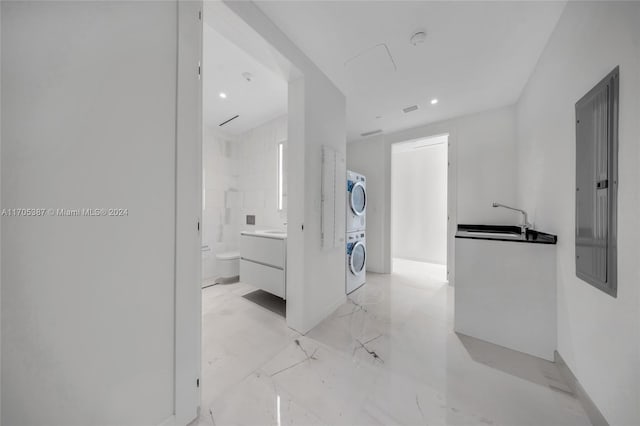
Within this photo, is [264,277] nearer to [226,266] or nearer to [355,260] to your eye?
[226,266]

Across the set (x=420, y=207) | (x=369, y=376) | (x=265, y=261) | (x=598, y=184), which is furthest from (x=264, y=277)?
(x=420, y=207)

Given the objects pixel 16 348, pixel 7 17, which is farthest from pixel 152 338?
pixel 7 17

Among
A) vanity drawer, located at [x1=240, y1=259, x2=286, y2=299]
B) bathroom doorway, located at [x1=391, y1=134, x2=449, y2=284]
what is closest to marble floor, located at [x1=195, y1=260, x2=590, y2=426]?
vanity drawer, located at [x1=240, y1=259, x2=286, y2=299]

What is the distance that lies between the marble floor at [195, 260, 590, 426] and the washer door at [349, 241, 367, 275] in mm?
748

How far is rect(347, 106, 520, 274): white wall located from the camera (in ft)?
9.62

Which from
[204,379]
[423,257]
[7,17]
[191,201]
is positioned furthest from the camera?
[423,257]

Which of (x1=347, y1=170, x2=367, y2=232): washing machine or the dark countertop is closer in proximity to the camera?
the dark countertop

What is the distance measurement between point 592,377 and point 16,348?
265cm

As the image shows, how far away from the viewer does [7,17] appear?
681 millimetres

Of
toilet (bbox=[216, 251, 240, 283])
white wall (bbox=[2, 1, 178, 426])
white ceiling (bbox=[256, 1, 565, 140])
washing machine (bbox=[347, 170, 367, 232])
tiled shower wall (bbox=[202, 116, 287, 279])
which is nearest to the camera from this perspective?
white wall (bbox=[2, 1, 178, 426])

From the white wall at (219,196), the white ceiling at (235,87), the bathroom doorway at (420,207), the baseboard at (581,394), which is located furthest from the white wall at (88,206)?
the bathroom doorway at (420,207)

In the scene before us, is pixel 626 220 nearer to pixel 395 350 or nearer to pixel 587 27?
pixel 587 27

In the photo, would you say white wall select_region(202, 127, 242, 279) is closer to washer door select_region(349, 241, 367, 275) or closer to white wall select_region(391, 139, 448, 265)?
washer door select_region(349, 241, 367, 275)

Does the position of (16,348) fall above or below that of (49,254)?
below
